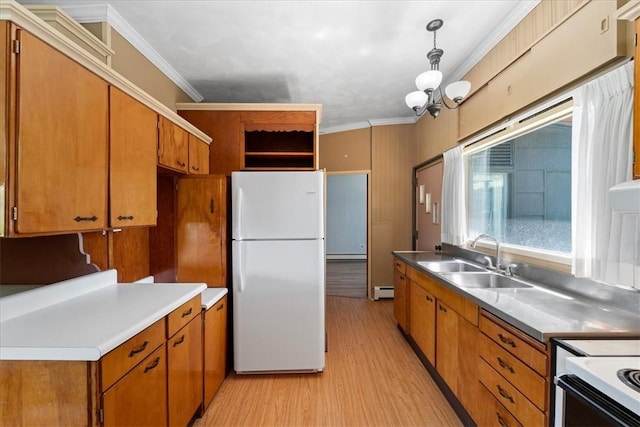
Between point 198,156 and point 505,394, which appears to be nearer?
point 505,394

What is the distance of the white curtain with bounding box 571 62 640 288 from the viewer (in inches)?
49.9

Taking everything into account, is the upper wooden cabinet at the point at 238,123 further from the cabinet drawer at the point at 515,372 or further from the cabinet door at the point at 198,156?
the cabinet drawer at the point at 515,372

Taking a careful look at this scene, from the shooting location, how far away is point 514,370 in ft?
4.21

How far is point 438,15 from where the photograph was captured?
1927 mm

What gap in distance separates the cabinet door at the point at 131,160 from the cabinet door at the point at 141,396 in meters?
0.75

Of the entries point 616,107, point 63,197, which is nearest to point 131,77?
point 63,197

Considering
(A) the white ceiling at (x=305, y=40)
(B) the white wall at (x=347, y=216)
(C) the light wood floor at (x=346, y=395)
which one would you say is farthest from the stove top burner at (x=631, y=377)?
(B) the white wall at (x=347, y=216)

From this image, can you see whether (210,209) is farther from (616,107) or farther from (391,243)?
(391,243)

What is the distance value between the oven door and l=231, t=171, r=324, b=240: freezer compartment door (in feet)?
5.42

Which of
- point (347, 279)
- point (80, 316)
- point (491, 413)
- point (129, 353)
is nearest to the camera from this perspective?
point (129, 353)

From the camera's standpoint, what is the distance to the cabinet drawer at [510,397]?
3.85ft

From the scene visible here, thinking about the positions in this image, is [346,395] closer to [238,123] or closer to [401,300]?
[401,300]

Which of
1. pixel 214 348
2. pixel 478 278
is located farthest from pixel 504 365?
pixel 214 348

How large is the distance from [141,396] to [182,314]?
425 mm
